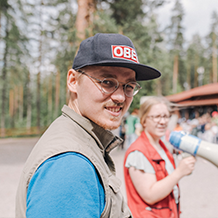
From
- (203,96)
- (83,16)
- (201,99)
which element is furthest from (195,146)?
(201,99)

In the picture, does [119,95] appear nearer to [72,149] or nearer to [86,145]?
[86,145]

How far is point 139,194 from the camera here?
5.97 ft

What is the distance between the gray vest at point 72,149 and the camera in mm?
815

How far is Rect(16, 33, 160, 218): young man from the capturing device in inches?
28.2

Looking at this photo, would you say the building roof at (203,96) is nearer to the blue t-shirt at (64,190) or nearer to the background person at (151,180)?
the background person at (151,180)

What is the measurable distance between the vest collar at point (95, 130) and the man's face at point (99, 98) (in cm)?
4

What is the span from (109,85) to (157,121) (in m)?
1.31

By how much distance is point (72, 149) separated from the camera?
2.68 feet

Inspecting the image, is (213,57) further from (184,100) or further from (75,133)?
(75,133)

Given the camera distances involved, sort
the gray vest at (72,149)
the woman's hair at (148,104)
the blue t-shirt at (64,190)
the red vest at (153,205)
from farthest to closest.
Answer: the woman's hair at (148,104)
the red vest at (153,205)
the gray vest at (72,149)
the blue t-shirt at (64,190)

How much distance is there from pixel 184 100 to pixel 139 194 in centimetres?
1640

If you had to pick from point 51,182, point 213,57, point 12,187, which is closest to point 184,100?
point 12,187

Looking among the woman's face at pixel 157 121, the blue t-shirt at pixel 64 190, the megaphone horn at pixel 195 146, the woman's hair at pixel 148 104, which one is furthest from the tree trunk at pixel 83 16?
the blue t-shirt at pixel 64 190

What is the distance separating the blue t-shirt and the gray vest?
1.6 inches
